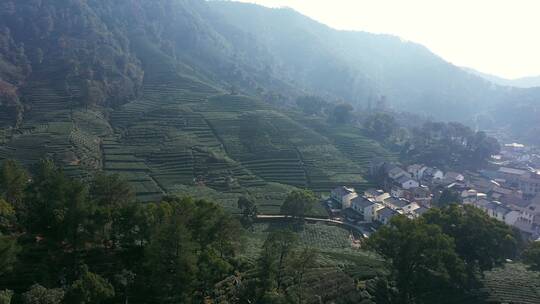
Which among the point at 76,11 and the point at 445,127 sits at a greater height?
the point at 76,11

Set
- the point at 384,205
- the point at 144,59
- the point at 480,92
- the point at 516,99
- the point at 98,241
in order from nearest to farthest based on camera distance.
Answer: the point at 98,241, the point at 384,205, the point at 144,59, the point at 516,99, the point at 480,92

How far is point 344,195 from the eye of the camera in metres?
64.0

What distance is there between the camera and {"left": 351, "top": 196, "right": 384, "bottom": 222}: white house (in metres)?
60.4

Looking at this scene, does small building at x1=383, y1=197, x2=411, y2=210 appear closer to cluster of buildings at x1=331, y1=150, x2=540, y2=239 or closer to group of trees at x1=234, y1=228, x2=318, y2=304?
cluster of buildings at x1=331, y1=150, x2=540, y2=239

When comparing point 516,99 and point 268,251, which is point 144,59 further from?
point 516,99

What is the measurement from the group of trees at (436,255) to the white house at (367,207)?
2150cm

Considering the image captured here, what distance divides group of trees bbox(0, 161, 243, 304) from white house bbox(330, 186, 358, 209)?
29.9m

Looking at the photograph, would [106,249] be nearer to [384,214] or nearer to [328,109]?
[384,214]

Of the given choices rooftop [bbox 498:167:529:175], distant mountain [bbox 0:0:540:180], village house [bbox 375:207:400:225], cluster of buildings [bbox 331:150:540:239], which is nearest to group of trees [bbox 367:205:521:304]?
cluster of buildings [bbox 331:150:540:239]

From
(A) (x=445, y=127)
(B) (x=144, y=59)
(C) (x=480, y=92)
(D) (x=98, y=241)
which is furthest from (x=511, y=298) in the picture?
(C) (x=480, y=92)

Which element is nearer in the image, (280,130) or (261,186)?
(261,186)

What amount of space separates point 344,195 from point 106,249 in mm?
39288

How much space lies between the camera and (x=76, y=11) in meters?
150

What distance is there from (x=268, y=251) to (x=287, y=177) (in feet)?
139
